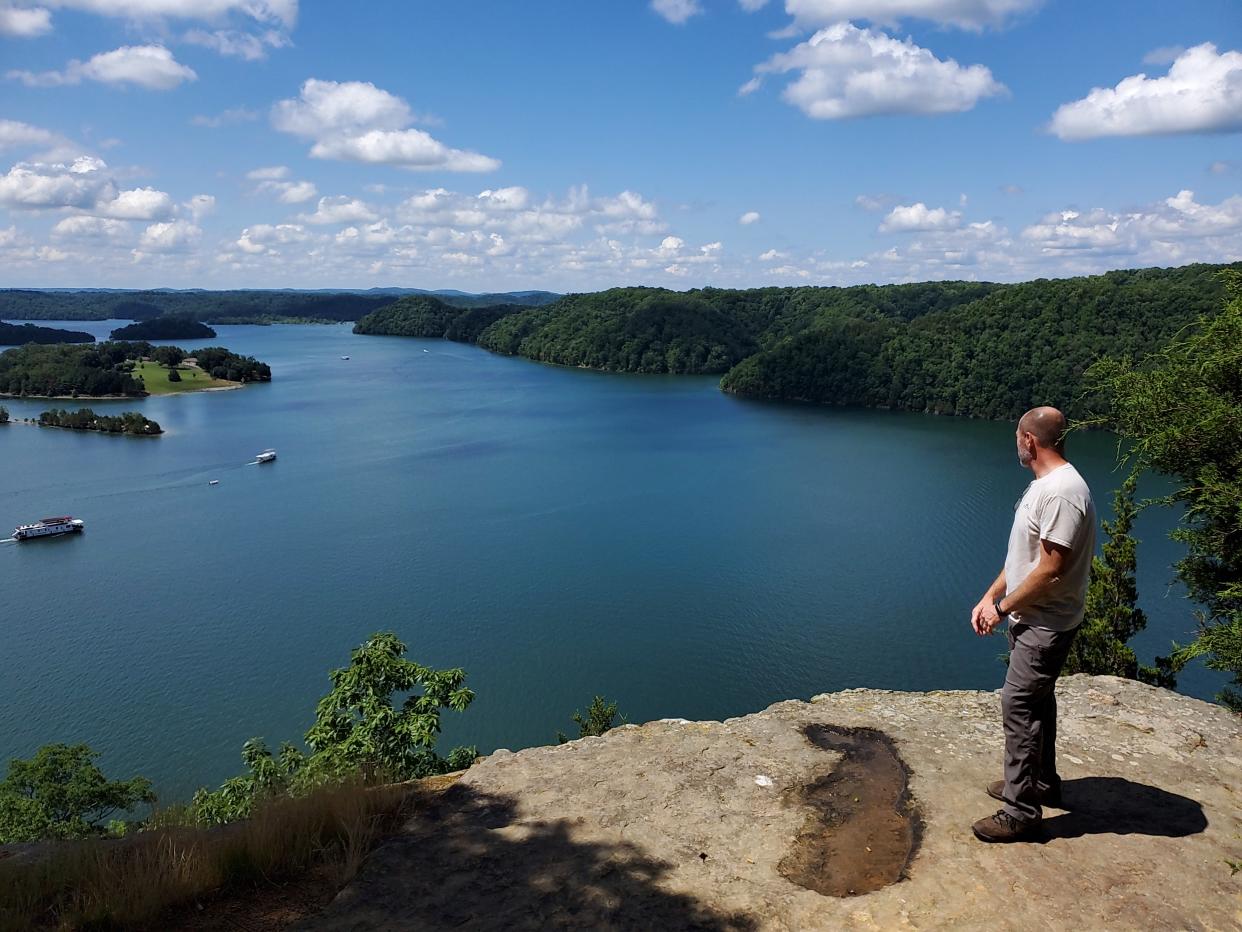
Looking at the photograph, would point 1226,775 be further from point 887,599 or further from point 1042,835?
point 887,599

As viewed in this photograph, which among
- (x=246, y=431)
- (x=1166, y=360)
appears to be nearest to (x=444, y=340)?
(x=246, y=431)

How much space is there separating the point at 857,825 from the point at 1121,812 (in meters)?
1.30

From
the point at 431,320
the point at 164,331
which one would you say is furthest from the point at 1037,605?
the point at 431,320

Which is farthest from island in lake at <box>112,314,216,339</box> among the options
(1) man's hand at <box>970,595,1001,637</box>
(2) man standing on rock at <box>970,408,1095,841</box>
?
(2) man standing on rock at <box>970,408,1095,841</box>

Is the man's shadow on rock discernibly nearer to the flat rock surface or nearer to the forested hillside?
the flat rock surface

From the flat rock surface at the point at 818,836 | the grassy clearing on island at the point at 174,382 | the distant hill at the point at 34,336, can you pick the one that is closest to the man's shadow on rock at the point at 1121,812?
the flat rock surface at the point at 818,836

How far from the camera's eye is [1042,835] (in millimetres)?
3590

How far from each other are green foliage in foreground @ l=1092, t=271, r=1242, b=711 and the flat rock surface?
1.25 meters

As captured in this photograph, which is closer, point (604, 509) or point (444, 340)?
point (604, 509)

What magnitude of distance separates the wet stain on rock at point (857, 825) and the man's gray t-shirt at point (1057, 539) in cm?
119

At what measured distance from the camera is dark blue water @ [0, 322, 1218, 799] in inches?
830

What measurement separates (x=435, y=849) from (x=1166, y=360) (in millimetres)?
7313

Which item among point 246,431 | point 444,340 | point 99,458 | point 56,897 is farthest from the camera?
point 444,340

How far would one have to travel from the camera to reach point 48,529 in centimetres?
3569
